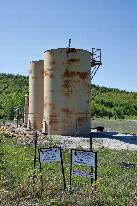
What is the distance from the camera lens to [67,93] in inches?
730

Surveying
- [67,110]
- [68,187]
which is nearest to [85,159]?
[68,187]

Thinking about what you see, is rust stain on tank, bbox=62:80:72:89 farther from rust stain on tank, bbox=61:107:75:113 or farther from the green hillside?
the green hillside

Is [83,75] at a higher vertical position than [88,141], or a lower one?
higher

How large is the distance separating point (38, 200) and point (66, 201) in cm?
60

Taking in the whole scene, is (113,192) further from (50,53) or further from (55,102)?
(50,53)

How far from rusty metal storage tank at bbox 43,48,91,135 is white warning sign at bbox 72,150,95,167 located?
13.0m

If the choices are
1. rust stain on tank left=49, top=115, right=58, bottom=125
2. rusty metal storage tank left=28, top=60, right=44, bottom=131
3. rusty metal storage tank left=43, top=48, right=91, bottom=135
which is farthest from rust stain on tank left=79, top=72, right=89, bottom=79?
rusty metal storage tank left=28, top=60, right=44, bottom=131

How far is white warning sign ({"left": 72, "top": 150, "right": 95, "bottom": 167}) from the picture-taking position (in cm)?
532

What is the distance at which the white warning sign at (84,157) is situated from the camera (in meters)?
5.32

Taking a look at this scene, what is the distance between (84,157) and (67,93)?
1326 cm

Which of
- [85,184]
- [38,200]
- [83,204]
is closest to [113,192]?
[85,184]

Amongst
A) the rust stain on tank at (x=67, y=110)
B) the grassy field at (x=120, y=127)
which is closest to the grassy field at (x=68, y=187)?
the rust stain on tank at (x=67, y=110)

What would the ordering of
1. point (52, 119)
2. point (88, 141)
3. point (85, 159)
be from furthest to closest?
point (52, 119)
point (88, 141)
point (85, 159)

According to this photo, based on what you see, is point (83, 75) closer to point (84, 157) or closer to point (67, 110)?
point (67, 110)
